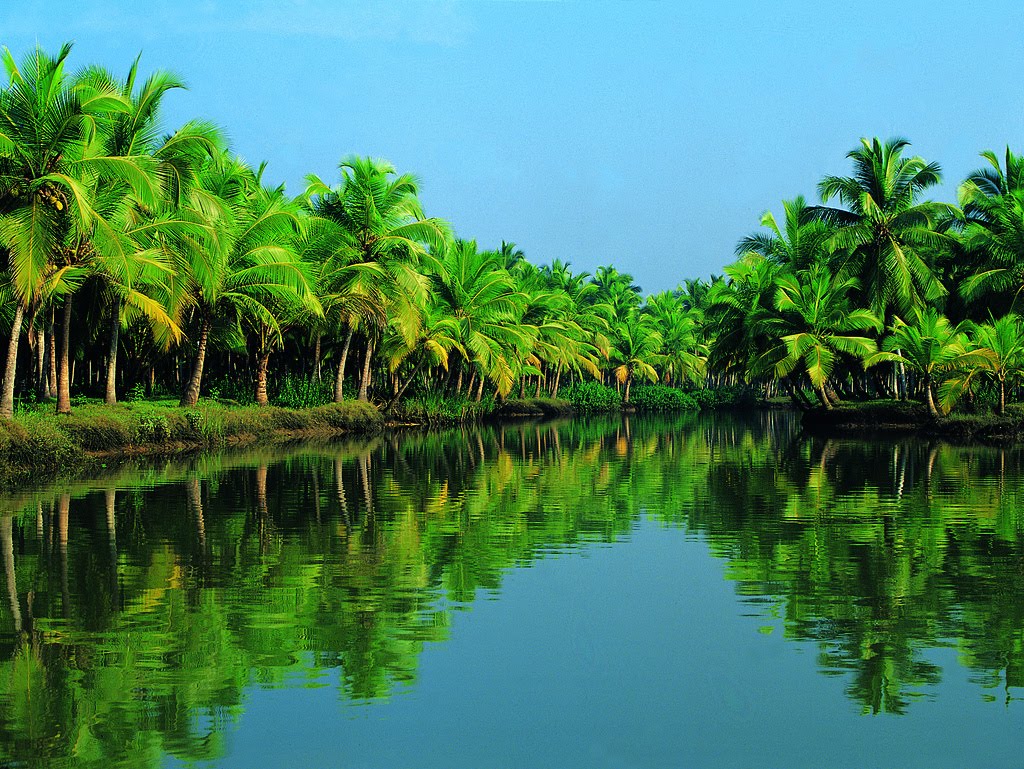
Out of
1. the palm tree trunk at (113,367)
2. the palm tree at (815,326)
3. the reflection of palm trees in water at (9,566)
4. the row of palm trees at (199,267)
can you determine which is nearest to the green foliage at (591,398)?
the row of palm trees at (199,267)

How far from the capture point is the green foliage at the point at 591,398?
64.5 m

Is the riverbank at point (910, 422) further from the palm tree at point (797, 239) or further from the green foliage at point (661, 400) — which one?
the green foliage at point (661, 400)

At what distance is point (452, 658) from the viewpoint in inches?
277

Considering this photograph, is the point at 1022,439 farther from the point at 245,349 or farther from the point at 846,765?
the point at 846,765

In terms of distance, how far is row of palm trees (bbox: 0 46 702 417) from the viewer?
19.3 m

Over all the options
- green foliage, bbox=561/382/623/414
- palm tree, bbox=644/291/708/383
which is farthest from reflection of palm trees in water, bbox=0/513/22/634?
palm tree, bbox=644/291/708/383

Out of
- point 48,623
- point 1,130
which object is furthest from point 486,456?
point 48,623

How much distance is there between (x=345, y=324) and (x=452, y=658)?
29.5 meters

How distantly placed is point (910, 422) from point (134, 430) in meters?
25.5

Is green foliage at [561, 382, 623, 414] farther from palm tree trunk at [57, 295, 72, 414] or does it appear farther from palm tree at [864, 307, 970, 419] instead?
palm tree trunk at [57, 295, 72, 414]

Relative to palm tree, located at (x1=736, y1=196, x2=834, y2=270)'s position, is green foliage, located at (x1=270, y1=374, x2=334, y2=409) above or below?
below

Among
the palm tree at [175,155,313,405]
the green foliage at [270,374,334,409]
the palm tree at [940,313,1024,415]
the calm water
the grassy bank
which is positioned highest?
the palm tree at [175,155,313,405]

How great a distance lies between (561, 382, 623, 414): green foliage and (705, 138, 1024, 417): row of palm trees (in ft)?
78.6

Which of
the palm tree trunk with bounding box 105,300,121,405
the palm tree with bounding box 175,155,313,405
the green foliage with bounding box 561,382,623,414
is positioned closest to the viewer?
the palm tree trunk with bounding box 105,300,121,405
